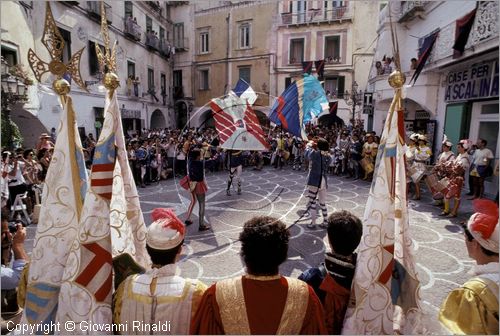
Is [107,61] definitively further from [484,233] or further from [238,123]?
[484,233]

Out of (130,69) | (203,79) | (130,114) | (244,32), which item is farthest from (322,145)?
(130,69)

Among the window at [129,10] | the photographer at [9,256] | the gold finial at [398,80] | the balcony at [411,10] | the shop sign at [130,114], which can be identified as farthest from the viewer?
the window at [129,10]

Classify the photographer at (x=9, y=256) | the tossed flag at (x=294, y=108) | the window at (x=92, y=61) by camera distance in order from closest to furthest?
the photographer at (x=9, y=256)
the tossed flag at (x=294, y=108)
the window at (x=92, y=61)

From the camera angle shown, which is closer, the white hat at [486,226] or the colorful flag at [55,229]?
the white hat at [486,226]

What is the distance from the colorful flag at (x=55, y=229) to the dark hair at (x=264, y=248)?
118 centimetres

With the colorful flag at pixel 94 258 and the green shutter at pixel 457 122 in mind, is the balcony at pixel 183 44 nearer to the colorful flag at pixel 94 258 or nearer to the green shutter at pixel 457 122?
the colorful flag at pixel 94 258

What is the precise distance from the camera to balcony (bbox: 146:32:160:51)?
19.2 metres

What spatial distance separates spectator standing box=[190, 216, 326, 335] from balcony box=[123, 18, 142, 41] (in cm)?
1848

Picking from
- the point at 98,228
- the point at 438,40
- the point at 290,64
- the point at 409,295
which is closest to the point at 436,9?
the point at 438,40

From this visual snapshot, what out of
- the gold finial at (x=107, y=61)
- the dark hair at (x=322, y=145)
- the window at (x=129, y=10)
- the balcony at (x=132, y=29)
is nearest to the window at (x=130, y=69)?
the balcony at (x=132, y=29)

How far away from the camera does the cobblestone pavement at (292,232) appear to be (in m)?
4.64

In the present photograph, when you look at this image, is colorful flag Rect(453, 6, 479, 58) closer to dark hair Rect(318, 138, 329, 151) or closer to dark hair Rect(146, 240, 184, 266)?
dark hair Rect(318, 138, 329, 151)

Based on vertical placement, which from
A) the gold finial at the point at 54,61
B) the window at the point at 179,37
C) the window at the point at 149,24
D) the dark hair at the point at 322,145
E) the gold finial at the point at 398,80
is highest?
the window at the point at 149,24

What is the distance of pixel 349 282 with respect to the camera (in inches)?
84.6
